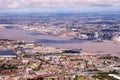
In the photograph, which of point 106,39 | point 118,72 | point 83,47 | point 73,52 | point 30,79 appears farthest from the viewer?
point 106,39

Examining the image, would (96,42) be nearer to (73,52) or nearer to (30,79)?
(73,52)

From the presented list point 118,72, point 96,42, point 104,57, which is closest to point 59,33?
point 96,42

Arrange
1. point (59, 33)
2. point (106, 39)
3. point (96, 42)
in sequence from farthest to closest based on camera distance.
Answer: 1. point (59, 33)
2. point (106, 39)
3. point (96, 42)

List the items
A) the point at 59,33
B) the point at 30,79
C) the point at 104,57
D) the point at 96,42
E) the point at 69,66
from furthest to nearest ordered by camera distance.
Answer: the point at 59,33 < the point at 96,42 < the point at 104,57 < the point at 69,66 < the point at 30,79

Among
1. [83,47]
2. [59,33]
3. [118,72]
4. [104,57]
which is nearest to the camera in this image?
[118,72]

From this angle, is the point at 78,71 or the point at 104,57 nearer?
the point at 78,71

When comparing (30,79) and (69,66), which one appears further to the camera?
(69,66)

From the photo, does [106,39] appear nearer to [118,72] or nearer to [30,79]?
[118,72]

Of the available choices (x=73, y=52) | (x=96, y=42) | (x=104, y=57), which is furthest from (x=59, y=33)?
(x=104, y=57)
